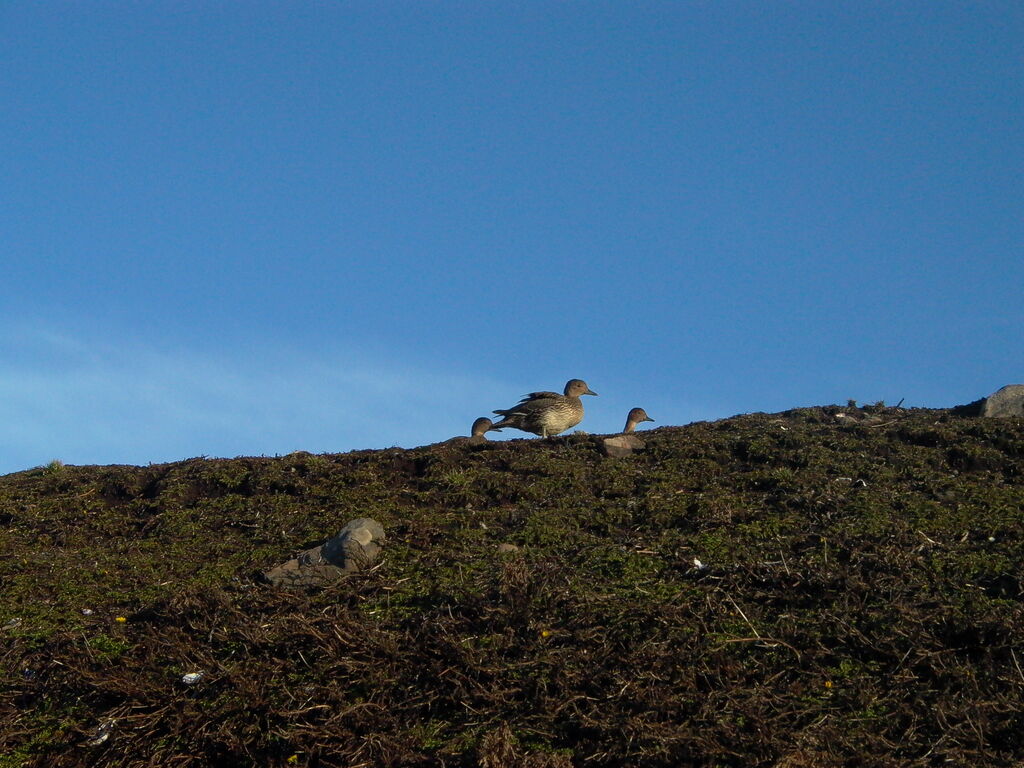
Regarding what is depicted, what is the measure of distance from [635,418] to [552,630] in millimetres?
11547

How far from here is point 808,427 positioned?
1191 centimetres

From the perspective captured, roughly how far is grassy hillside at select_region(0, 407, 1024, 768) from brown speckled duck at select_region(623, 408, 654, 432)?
7.78 meters

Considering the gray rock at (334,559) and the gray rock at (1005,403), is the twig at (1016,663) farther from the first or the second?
the gray rock at (1005,403)

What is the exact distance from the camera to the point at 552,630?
6246mm

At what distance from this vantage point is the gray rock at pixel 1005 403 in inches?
512

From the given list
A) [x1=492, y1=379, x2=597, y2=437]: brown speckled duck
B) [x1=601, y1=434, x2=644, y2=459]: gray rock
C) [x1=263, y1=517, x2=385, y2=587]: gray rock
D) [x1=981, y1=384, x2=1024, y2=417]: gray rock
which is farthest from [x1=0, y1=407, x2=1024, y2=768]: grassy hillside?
[x1=492, y1=379, x2=597, y2=437]: brown speckled duck

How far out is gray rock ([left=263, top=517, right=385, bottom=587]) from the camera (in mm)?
7414

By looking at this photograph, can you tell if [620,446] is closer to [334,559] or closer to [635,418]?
[334,559]

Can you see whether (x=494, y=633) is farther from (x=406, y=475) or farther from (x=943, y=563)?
(x=406, y=475)

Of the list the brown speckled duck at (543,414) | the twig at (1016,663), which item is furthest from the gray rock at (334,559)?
the brown speckled duck at (543,414)

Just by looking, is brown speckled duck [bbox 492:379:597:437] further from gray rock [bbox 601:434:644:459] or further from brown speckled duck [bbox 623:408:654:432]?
gray rock [bbox 601:434:644:459]

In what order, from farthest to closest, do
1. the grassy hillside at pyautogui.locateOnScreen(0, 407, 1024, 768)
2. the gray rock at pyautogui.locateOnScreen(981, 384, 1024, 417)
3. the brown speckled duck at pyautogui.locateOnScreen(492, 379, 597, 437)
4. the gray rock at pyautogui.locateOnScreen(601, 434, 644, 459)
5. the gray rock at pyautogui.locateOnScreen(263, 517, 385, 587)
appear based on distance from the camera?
the brown speckled duck at pyautogui.locateOnScreen(492, 379, 597, 437)
the gray rock at pyautogui.locateOnScreen(981, 384, 1024, 417)
the gray rock at pyautogui.locateOnScreen(601, 434, 644, 459)
the gray rock at pyautogui.locateOnScreen(263, 517, 385, 587)
the grassy hillside at pyautogui.locateOnScreen(0, 407, 1024, 768)

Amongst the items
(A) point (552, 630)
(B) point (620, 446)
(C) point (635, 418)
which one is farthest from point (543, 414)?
(A) point (552, 630)

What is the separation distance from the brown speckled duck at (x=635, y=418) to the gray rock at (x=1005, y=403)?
18.8ft
